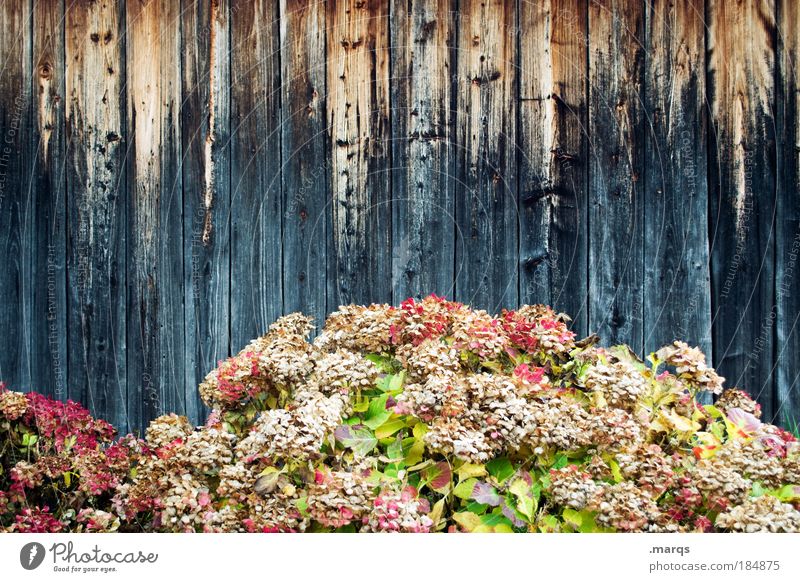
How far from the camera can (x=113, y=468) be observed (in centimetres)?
265

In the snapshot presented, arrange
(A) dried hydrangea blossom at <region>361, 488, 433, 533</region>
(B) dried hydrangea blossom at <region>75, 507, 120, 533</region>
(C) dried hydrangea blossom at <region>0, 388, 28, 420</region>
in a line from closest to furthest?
(A) dried hydrangea blossom at <region>361, 488, 433, 533</region> < (B) dried hydrangea blossom at <region>75, 507, 120, 533</region> < (C) dried hydrangea blossom at <region>0, 388, 28, 420</region>

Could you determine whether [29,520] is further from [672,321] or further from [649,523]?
[672,321]

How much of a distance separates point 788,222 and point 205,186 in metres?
2.83

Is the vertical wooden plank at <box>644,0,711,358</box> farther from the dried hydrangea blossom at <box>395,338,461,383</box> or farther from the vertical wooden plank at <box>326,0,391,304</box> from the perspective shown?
the dried hydrangea blossom at <box>395,338,461,383</box>

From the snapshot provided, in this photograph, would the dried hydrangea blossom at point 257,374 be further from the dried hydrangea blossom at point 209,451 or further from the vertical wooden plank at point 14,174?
the vertical wooden plank at point 14,174

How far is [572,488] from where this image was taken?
1.75 metres

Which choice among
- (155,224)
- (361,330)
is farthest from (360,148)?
(361,330)

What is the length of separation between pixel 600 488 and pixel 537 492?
0.15 metres

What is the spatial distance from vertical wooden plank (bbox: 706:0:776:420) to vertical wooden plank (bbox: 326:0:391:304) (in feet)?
5.20

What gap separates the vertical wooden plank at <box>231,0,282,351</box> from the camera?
375cm

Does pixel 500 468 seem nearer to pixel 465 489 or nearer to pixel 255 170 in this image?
pixel 465 489

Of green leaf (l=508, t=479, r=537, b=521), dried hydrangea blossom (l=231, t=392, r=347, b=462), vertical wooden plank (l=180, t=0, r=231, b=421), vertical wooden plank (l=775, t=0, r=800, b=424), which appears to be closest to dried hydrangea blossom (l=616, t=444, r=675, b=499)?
green leaf (l=508, t=479, r=537, b=521)

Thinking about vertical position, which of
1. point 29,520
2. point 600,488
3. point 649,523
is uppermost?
point 600,488

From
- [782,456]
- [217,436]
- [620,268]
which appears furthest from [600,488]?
[620,268]
